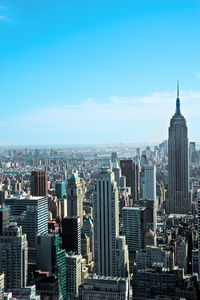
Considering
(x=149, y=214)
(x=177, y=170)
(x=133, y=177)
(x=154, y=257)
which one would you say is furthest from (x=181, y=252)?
(x=133, y=177)

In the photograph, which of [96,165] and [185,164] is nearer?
[96,165]

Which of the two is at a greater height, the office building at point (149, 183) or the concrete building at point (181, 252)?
the office building at point (149, 183)

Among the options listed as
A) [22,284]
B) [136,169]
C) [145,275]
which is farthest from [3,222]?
[136,169]

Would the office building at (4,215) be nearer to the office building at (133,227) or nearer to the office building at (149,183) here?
the office building at (133,227)

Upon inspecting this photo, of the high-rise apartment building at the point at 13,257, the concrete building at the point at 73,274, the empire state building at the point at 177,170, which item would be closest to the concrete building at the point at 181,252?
the concrete building at the point at 73,274

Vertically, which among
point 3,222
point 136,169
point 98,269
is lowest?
point 98,269

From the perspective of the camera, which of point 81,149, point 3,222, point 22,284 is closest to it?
point 22,284

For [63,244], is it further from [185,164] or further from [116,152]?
[185,164]
